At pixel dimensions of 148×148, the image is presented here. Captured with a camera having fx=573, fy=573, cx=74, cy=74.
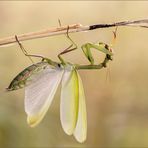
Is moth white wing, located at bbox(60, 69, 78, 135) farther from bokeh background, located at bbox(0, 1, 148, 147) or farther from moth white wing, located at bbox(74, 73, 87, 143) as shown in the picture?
bokeh background, located at bbox(0, 1, 148, 147)

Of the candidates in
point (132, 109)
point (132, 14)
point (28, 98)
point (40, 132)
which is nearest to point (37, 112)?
point (28, 98)

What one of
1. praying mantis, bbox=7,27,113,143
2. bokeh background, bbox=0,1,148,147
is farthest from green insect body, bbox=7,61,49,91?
bokeh background, bbox=0,1,148,147

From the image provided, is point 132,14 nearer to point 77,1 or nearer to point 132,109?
point 77,1

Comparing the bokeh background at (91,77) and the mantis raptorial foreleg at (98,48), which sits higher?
the mantis raptorial foreleg at (98,48)

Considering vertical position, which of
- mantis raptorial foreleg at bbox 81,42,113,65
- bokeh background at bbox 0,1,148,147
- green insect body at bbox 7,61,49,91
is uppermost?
mantis raptorial foreleg at bbox 81,42,113,65

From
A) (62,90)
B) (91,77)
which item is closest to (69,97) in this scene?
(62,90)

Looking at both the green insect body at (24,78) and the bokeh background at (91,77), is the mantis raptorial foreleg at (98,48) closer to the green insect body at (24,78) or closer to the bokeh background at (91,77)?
the green insect body at (24,78)

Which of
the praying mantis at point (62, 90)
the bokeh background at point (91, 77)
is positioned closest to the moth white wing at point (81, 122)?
the praying mantis at point (62, 90)
